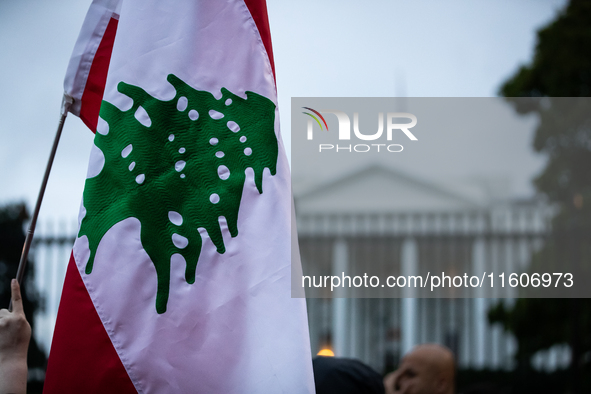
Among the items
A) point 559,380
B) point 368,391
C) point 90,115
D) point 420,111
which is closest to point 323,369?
point 368,391

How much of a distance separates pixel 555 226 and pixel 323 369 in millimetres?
5304

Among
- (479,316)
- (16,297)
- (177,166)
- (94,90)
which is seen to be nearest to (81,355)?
(16,297)

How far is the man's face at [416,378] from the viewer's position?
2002 mm

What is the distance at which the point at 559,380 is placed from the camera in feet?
19.0

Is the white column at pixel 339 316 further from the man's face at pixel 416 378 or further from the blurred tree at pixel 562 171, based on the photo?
the man's face at pixel 416 378

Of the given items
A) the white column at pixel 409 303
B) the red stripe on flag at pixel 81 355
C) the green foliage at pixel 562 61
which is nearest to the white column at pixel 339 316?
the white column at pixel 409 303

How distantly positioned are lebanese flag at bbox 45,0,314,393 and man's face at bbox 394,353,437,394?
0.61 m

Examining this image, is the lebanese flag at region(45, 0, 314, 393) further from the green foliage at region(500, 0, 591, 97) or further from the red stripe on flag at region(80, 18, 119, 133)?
the green foliage at region(500, 0, 591, 97)

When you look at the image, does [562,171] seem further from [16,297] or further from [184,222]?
[16,297]

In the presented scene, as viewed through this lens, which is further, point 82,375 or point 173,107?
point 173,107

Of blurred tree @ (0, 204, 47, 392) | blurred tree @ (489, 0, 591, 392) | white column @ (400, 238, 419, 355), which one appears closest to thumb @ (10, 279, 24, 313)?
blurred tree @ (0, 204, 47, 392)

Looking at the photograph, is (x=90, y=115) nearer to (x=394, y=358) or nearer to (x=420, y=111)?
(x=394, y=358)

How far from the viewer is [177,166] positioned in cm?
167

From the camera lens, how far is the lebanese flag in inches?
59.1
